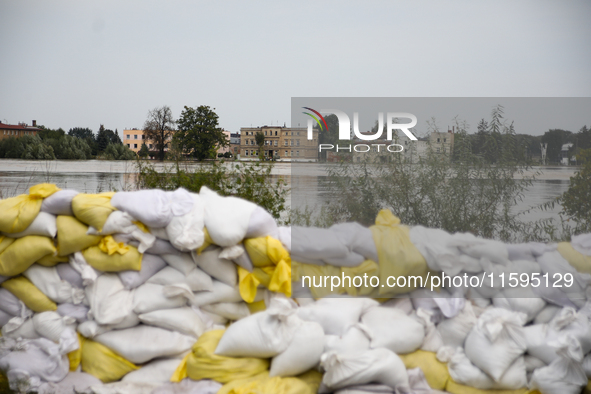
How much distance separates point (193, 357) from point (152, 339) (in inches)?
9.2

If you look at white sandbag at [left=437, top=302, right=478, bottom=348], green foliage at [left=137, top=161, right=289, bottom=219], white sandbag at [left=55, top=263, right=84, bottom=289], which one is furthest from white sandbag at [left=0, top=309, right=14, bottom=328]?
green foliage at [left=137, top=161, right=289, bottom=219]

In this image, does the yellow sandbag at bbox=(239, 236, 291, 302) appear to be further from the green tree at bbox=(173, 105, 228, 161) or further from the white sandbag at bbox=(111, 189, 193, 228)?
the green tree at bbox=(173, 105, 228, 161)

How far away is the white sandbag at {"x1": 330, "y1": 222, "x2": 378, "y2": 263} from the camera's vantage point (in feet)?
7.39

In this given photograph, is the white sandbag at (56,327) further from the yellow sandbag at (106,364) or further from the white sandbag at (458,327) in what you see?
the white sandbag at (458,327)

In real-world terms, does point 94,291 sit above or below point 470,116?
below

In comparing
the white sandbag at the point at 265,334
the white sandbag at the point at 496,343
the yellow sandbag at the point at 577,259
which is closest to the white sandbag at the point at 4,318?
the white sandbag at the point at 265,334

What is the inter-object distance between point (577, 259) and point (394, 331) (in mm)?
954

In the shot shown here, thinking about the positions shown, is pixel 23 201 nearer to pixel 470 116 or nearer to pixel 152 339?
pixel 152 339

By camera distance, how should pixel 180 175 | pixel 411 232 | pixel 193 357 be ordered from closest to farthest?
pixel 193 357 → pixel 411 232 → pixel 180 175

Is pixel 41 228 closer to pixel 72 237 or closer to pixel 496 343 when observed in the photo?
pixel 72 237

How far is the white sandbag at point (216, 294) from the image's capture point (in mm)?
2283

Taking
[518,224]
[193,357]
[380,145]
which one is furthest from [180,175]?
[518,224]

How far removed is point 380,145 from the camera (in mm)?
2879

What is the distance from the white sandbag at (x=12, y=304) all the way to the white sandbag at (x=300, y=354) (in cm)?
126
